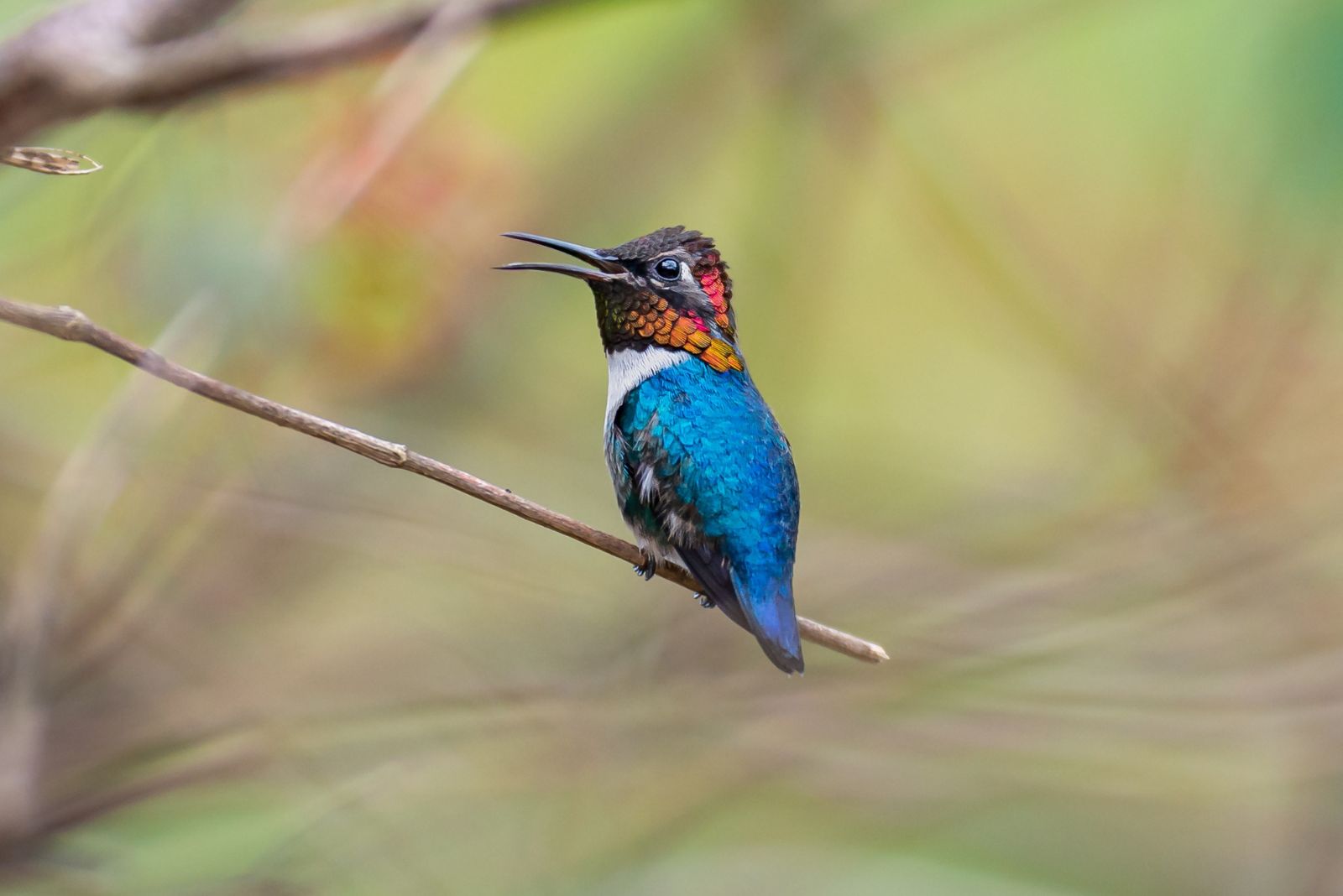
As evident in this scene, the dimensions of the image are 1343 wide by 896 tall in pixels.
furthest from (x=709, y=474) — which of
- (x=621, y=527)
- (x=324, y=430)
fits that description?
(x=621, y=527)

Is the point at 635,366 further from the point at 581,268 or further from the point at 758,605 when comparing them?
the point at 758,605

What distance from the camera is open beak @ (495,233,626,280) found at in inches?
81.3

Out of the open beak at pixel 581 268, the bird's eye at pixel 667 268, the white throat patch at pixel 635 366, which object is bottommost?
the white throat patch at pixel 635 366

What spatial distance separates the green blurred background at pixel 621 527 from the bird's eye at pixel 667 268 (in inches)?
20.7

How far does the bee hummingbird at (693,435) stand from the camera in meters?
2.15

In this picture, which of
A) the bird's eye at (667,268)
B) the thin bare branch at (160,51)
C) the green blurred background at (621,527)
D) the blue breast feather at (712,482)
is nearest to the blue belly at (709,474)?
the blue breast feather at (712,482)

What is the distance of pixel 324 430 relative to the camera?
135 cm

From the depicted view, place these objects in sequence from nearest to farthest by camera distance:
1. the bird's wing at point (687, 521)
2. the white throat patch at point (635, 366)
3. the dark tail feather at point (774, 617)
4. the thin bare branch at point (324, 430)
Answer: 1. the thin bare branch at point (324, 430)
2. the dark tail feather at point (774, 617)
3. the bird's wing at point (687, 521)
4. the white throat patch at point (635, 366)

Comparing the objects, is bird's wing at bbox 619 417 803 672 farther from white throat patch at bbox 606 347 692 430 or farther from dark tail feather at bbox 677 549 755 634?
white throat patch at bbox 606 347 692 430

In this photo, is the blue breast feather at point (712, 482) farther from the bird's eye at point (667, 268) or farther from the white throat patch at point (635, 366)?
the bird's eye at point (667, 268)

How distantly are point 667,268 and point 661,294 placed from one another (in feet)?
0.17

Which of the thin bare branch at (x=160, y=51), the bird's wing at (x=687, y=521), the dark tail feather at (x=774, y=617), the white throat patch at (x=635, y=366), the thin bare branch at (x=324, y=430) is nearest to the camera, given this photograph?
the thin bare branch at (x=324, y=430)

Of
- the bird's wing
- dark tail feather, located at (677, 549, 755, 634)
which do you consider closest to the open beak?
the bird's wing

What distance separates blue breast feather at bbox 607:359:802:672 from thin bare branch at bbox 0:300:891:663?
23cm
